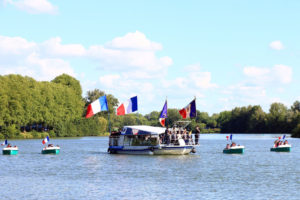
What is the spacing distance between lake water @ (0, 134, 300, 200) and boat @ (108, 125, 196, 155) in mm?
1593

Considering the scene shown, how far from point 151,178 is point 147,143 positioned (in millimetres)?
28468

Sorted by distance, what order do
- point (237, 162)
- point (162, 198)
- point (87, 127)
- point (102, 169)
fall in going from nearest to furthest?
1. point (162, 198)
2. point (102, 169)
3. point (237, 162)
4. point (87, 127)

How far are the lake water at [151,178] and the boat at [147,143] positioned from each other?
1.59 metres

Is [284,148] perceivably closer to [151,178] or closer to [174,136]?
[174,136]

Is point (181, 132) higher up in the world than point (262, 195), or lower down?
higher up

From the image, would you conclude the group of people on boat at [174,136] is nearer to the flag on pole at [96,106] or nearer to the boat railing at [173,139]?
the boat railing at [173,139]

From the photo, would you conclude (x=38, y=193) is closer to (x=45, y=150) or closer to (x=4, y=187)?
(x=4, y=187)

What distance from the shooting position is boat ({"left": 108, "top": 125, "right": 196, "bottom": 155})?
3169 inches

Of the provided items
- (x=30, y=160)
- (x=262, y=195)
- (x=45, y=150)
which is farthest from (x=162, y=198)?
(x=45, y=150)

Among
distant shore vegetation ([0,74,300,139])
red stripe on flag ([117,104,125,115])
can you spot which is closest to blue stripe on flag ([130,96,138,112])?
red stripe on flag ([117,104,125,115])

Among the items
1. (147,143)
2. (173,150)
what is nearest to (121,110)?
(147,143)

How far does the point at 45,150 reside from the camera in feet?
297

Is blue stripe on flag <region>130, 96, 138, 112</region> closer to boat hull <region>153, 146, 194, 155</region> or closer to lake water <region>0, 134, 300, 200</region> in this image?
boat hull <region>153, 146, 194, 155</region>

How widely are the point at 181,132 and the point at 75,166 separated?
19.5 m
